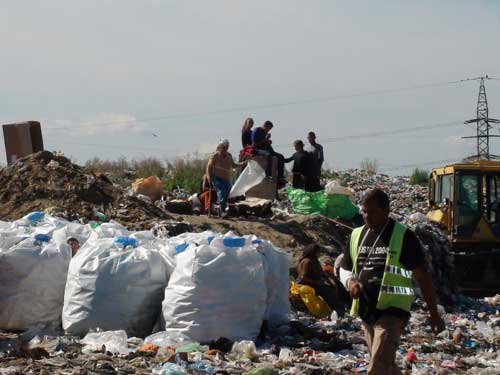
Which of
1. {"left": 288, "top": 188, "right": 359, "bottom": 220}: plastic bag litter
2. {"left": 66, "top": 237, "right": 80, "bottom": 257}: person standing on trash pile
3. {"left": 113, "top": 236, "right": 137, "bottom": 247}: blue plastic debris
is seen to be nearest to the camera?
{"left": 113, "top": 236, "right": 137, "bottom": 247}: blue plastic debris

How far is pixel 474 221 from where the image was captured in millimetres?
15336

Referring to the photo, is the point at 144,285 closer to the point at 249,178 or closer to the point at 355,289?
the point at 355,289

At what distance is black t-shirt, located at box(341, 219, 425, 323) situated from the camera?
5.03 m

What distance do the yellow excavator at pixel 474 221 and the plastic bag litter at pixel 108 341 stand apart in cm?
852

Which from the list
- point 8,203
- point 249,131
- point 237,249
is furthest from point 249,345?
point 249,131

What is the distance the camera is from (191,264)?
8.02 metres

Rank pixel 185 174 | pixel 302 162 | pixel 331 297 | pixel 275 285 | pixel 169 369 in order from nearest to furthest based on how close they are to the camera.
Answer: pixel 169 369 → pixel 275 285 → pixel 331 297 → pixel 302 162 → pixel 185 174

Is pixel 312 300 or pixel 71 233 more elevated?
→ pixel 71 233

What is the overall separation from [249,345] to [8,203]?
6.04 m

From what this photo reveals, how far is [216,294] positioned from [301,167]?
848cm

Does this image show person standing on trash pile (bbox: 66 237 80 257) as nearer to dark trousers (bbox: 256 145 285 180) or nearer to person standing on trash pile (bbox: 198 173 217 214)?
person standing on trash pile (bbox: 198 173 217 214)

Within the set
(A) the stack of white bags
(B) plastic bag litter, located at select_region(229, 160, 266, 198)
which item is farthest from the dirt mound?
(A) the stack of white bags

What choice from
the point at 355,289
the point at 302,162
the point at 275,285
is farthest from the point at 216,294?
the point at 302,162

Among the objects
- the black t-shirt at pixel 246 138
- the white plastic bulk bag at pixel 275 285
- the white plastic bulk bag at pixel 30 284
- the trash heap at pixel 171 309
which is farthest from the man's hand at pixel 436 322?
the black t-shirt at pixel 246 138
